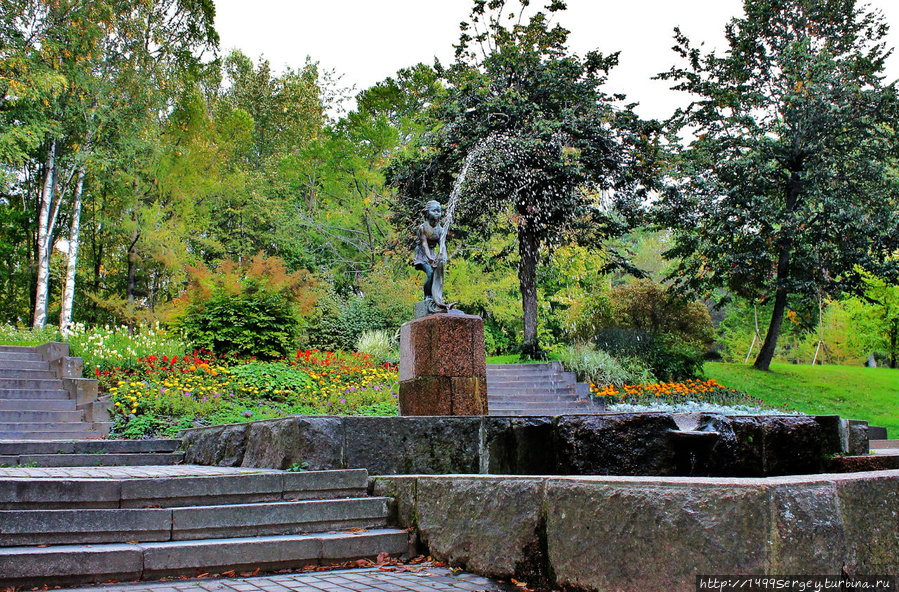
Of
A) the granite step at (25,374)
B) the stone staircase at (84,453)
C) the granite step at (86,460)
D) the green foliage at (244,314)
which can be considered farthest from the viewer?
the green foliage at (244,314)

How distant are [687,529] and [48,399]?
11.5 m

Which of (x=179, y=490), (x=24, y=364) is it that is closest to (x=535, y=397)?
(x=24, y=364)

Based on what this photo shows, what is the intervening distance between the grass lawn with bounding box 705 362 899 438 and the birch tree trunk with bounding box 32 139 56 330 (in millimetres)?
22130

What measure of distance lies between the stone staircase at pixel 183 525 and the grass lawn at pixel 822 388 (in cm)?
1576

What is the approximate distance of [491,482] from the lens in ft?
13.4

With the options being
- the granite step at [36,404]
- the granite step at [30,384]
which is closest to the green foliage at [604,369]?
the granite step at [36,404]

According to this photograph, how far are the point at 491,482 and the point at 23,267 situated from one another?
3009 centimetres

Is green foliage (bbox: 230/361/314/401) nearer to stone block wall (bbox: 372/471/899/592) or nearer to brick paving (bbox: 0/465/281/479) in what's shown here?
brick paving (bbox: 0/465/281/479)

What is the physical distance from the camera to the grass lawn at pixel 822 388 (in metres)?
18.1

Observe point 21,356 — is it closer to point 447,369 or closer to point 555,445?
point 447,369

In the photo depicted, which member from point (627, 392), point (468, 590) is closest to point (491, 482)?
point (468, 590)

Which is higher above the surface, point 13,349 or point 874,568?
point 13,349

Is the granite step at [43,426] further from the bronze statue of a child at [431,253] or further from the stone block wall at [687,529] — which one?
the stone block wall at [687,529]

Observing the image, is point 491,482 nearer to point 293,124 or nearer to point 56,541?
point 56,541
